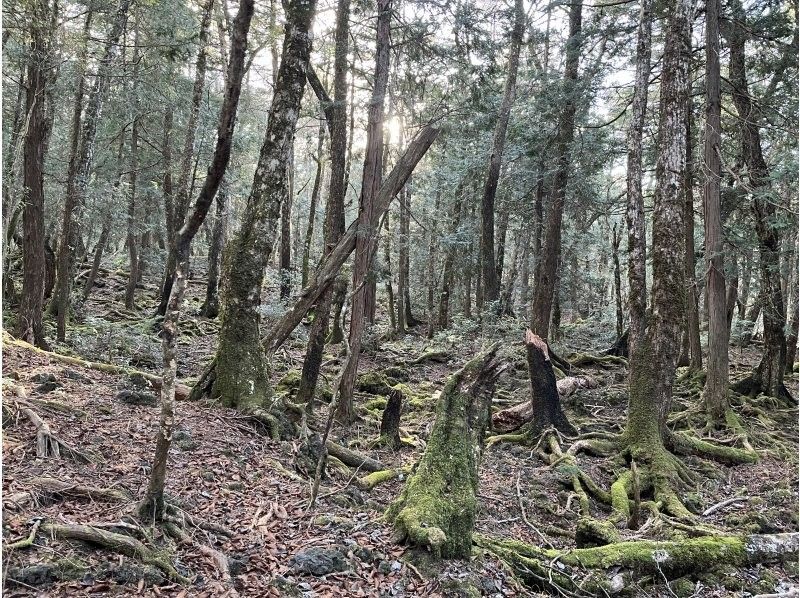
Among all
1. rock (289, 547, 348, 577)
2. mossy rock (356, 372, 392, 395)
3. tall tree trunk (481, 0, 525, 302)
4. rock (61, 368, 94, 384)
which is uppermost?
tall tree trunk (481, 0, 525, 302)

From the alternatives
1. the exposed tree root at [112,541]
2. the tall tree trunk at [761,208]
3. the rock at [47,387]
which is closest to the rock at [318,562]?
the exposed tree root at [112,541]

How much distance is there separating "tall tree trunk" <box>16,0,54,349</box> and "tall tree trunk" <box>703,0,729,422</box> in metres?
11.9

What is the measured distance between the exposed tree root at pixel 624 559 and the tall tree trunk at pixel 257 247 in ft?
13.4

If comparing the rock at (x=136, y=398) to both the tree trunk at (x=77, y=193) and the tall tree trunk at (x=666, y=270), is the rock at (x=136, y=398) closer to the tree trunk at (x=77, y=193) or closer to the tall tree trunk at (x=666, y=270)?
the tree trunk at (x=77, y=193)

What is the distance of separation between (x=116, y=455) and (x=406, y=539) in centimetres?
305

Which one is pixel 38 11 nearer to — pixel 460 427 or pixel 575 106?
pixel 460 427

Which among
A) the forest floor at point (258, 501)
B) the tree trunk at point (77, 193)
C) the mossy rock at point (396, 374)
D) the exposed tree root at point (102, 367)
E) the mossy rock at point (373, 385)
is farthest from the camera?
the mossy rock at point (396, 374)

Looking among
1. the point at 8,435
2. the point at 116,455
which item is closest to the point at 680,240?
the point at 116,455

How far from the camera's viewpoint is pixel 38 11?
7641 millimetres

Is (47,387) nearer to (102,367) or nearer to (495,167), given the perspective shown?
(102,367)

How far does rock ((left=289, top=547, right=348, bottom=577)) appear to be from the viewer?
4168 millimetres

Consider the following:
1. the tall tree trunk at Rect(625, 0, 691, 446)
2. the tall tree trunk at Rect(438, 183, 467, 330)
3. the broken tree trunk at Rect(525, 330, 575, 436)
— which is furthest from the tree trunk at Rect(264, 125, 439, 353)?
the tall tree trunk at Rect(438, 183, 467, 330)

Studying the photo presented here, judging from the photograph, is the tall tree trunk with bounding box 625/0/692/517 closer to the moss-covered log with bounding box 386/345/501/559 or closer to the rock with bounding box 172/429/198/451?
the moss-covered log with bounding box 386/345/501/559

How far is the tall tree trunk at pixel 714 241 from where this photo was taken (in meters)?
10.1
